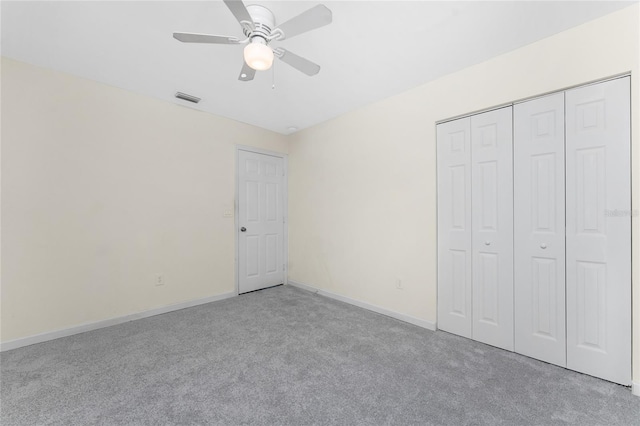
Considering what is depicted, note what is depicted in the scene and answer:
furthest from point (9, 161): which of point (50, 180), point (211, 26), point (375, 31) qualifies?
point (375, 31)

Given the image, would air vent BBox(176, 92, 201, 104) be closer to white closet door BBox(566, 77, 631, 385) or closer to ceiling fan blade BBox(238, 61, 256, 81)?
ceiling fan blade BBox(238, 61, 256, 81)

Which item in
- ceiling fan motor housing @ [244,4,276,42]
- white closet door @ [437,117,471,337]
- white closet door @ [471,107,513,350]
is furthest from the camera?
white closet door @ [437,117,471,337]

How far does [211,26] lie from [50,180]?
7.14 feet

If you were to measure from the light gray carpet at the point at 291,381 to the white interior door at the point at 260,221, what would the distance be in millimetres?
1347

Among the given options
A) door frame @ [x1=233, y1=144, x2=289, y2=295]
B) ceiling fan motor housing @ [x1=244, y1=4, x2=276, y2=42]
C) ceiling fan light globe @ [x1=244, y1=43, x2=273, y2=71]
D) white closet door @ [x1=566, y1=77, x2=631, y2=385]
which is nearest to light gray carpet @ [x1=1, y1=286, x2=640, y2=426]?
white closet door @ [x1=566, y1=77, x2=631, y2=385]

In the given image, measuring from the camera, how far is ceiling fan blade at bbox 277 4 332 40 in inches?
54.6

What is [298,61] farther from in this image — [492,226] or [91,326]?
[91,326]

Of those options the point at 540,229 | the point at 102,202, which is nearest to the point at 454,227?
the point at 540,229

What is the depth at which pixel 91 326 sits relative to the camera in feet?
8.68

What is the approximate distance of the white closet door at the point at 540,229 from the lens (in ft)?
6.63

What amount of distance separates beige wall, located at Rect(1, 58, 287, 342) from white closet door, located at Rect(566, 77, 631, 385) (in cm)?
375

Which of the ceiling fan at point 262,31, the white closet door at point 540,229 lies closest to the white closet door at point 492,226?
the white closet door at point 540,229

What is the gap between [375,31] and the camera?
6.33ft

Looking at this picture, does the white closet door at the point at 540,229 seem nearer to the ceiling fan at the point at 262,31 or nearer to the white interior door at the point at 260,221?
the ceiling fan at the point at 262,31
